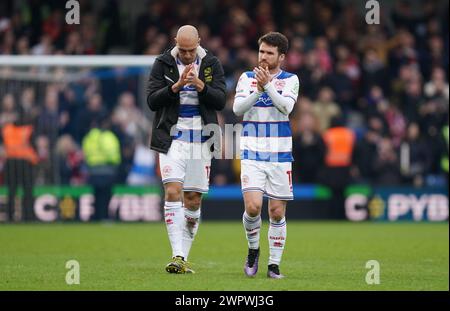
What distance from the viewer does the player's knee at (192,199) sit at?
38.6 ft

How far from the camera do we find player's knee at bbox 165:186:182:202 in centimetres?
1148

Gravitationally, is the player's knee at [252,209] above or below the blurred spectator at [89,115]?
below

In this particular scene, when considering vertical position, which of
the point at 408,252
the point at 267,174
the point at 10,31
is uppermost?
the point at 10,31

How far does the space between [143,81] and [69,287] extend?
1425 centimetres

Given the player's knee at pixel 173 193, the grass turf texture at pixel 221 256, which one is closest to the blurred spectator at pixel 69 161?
the grass turf texture at pixel 221 256

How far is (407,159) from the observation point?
24.1 m

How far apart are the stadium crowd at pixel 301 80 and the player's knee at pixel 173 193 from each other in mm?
11595

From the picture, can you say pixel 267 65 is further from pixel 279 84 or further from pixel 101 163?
pixel 101 163

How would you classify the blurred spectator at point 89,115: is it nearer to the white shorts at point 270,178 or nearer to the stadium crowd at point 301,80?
the stadium crowd at point 301,80

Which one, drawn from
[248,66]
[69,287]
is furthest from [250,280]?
[248,66]

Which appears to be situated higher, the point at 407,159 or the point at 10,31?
the point at 10,31

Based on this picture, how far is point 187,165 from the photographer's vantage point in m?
11.6
